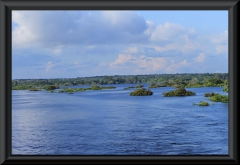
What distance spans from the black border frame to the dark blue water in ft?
18.0

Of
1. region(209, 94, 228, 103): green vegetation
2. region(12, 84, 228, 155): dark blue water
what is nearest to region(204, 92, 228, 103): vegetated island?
region(209, 94, 228, 103): green vegetation

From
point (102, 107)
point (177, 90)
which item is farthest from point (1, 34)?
point (102, 107)

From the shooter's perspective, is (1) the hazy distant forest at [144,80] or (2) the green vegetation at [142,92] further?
(2) the green vegetation at [142,92]

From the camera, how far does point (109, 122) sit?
818 cm

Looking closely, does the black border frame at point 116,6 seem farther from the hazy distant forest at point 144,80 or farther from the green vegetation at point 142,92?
the green vegetation at point 142,92

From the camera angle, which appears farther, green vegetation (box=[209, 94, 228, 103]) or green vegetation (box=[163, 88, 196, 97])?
green vegetation (box=[163, 88, 196, 97])

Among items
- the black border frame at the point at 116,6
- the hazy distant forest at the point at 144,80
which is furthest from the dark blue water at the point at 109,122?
the black border frame at the point at 116,6

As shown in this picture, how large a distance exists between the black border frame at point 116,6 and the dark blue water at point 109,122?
5483 mm

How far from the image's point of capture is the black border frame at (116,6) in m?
1.33

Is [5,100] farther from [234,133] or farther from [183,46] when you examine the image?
[183,46]

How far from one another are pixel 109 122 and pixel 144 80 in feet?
11.2

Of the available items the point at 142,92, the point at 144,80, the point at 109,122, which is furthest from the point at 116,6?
the point at 109,122

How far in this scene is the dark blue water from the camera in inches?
283

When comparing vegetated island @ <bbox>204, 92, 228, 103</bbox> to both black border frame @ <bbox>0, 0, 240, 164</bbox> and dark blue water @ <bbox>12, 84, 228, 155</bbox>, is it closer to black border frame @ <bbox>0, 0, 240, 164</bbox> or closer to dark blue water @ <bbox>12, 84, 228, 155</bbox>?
dark blue water @ <bbox>12, 84, 228, 155</bbox>
